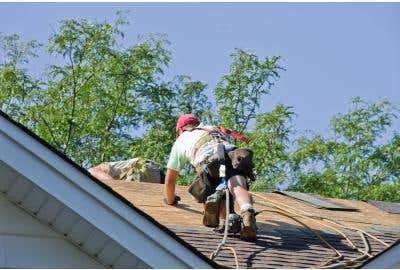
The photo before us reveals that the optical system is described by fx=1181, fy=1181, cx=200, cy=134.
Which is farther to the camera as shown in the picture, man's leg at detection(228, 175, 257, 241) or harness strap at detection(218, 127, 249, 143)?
harness strap at detection(218, 127, 249, 143)

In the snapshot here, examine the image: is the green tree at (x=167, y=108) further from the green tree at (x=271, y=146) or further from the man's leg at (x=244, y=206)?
the man's leg at (x=244, y=206)

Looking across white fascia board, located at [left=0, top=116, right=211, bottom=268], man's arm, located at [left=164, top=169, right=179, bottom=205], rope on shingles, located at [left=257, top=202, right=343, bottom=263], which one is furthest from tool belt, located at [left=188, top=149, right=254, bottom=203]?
white fascia board, located at [left=0, top=116, right=211, bottom=268]

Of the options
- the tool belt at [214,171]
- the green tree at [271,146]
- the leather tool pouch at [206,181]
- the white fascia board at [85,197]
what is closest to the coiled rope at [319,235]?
the tool belt at [214,171]

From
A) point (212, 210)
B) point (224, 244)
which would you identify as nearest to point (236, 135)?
point (212, 210)

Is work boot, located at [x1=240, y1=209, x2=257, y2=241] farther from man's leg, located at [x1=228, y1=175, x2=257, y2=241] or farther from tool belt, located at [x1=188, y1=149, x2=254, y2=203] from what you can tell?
tool belt, located at [x1=188, y1=149, x2=254, y2=203]

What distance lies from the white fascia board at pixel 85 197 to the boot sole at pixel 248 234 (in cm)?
190

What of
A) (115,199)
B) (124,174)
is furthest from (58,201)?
(124,174)

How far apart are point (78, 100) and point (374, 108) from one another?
6352mm

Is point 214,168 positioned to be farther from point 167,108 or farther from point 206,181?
point 167,108

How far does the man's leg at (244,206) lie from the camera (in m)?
9.60

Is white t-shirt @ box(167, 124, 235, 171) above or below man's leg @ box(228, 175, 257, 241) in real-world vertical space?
above

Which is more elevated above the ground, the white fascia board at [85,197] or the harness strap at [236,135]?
the harness strap at [236,135]

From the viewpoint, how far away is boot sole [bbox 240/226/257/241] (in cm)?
962

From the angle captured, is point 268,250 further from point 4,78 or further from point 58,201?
point 4,78
